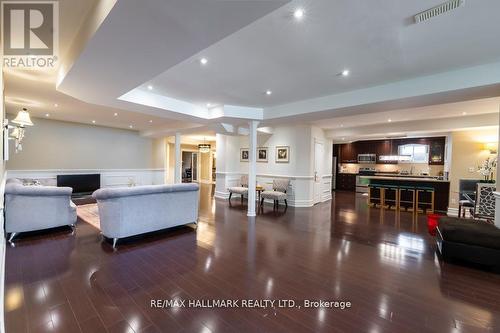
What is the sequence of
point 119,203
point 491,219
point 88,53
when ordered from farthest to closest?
point 491,219 → point 119,203 → point 88,53

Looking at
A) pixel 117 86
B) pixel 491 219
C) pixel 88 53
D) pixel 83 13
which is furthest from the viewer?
pixel 491 219

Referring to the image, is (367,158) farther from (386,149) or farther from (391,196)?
(391,196)

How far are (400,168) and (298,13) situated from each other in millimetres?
9859

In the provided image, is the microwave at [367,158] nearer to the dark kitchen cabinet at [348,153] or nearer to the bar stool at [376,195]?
the dark kitchen cabinet at [348,153]

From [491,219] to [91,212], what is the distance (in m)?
9.23

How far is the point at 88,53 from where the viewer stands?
91.4 inches

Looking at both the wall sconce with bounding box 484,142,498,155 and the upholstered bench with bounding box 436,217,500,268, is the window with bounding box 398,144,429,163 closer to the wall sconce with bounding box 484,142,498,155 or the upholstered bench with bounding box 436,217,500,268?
the wall sconce with bounding box 484,142,498,155

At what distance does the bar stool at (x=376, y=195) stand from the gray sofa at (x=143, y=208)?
19.2 feet

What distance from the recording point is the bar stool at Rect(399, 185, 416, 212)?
660 cm

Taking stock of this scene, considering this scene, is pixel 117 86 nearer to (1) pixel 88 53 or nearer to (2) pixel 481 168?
(1) pixel 88 53

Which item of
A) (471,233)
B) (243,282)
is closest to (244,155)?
(243,282)

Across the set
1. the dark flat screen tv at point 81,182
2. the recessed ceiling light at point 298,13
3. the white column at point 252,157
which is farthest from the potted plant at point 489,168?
the dark flat screen tv at point 81,182

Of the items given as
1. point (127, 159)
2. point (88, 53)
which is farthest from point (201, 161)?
point (88, 53)

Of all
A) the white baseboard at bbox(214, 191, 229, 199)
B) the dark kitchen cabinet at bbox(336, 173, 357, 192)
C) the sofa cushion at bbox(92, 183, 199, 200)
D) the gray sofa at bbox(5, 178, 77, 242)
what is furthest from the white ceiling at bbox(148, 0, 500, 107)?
the dark kitchen cabinet at bbox(336, 173, 357, 192)
